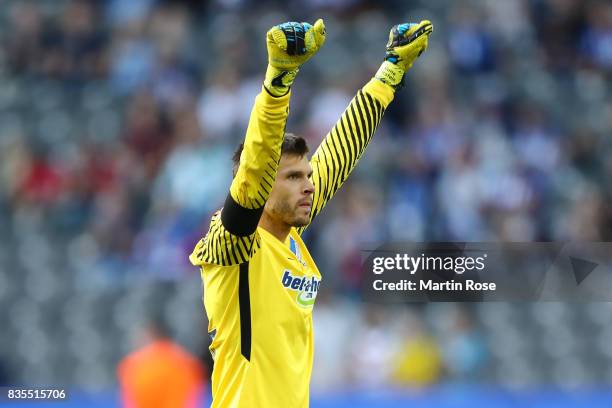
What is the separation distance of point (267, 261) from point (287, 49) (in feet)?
3.18

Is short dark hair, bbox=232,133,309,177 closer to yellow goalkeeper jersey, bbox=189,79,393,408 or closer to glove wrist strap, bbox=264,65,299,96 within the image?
yellow goalkeeper jersey, bbox=189,79,393,408

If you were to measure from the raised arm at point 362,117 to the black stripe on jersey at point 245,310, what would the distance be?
0.85 m

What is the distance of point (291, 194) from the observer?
16.0 feet

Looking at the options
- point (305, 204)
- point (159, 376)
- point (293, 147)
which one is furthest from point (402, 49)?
point (159, 376)

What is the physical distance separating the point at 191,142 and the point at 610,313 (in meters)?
4.74

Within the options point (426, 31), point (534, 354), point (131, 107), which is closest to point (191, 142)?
point (131, 107)

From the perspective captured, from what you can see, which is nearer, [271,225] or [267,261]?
[267,261]

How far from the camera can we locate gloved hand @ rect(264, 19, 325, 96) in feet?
13.9

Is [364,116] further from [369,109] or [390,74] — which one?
[390,74]

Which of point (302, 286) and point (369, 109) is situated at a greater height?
point (369, 109)

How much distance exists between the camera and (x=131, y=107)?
1366 cm

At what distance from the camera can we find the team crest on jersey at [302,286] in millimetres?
4859

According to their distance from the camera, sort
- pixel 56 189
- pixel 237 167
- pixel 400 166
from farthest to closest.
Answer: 1. pixel 56 189
2. pixel 400 166
3. pixel 237 167

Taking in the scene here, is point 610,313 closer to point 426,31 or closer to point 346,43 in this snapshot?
point 346,43
